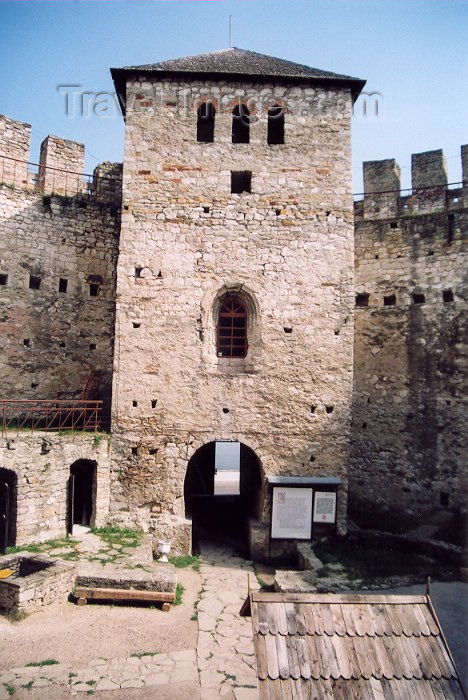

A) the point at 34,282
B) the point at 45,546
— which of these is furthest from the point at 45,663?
the point at 34,282

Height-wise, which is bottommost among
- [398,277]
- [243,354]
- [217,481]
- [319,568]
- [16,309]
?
[217,481]

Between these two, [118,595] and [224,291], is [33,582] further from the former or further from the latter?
[224,291]

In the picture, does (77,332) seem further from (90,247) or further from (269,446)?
(269,446)

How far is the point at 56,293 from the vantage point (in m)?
13.8

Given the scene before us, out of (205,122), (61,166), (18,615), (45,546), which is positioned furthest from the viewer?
(61,166)

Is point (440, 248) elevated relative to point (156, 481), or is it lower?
elevated

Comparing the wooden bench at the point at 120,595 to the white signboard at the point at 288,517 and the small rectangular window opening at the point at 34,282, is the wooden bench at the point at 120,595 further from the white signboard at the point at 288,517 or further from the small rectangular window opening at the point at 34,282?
the small rectangular window opening at the point at 34,282

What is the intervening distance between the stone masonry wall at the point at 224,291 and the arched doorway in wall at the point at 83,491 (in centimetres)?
60

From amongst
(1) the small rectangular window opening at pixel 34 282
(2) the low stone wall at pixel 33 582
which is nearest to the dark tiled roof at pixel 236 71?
(1) the small rectangular window opening at pixel 34 282

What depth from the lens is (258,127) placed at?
12.5m

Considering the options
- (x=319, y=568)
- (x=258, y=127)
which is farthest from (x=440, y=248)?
(x=319, y=568)

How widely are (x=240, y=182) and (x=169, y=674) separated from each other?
10.7 meters

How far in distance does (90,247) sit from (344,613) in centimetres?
1231

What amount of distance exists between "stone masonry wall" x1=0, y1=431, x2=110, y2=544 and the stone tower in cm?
44
